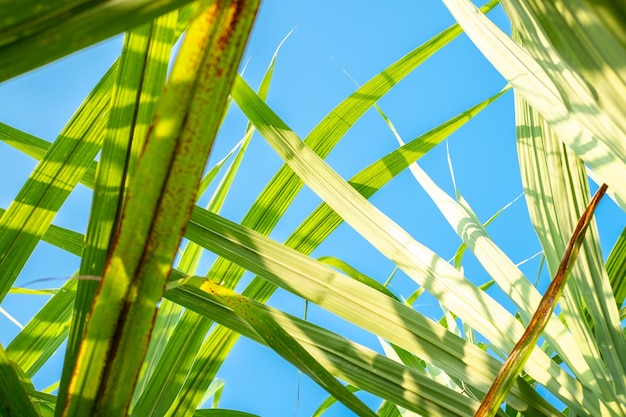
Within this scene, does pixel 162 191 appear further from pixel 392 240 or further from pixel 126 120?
pixel 392 240

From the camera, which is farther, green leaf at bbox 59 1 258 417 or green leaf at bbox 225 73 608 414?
green leaf at bbox 225 73 608 414

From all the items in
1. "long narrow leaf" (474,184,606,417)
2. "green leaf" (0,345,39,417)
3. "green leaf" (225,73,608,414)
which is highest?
"green leaf" (225,73,608,414)

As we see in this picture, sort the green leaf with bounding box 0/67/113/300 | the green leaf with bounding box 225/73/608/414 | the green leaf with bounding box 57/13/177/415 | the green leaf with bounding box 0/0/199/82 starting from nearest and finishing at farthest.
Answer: the green leaf with bounding box 0/0/199/82, the green leaf with bounding box 57/13/177/415, the green leaf with bounding box 0/67/113/300, the green leaf with bounding box 225/73/608/414

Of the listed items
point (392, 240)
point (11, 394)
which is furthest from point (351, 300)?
point (11, 394)

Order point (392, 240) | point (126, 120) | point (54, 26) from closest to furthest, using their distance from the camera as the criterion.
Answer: point (54, 26) < point (126, 120) < point (392, 240)

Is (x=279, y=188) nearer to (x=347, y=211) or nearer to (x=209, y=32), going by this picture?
(x=347, y=211)

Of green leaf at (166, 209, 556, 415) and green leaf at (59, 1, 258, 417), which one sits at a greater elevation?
green leaf at (166, 209, 556, 415)

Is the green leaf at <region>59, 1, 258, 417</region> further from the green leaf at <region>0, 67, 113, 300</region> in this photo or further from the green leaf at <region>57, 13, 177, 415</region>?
the green leaf at <region>0, 67, 113, 300</region>

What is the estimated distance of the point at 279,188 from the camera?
2.08 feet

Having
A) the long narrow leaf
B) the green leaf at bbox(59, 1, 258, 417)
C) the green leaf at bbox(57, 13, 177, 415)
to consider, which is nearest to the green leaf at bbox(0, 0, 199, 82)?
the green leaf at bbox(59, 1, 258, 417)

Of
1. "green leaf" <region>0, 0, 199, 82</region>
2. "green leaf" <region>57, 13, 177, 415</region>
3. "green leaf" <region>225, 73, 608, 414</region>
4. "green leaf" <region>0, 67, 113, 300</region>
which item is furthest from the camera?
"green leaf" <region>225, 73, 608, 414</region>

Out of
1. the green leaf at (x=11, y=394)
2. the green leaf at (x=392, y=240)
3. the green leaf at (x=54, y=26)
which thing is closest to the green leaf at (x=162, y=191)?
the green leaf at (x=54, y=26)

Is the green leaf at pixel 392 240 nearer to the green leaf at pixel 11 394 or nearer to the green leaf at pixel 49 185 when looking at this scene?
the green leaf at pixel 49 185

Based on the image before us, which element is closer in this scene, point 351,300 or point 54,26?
point 54,26
